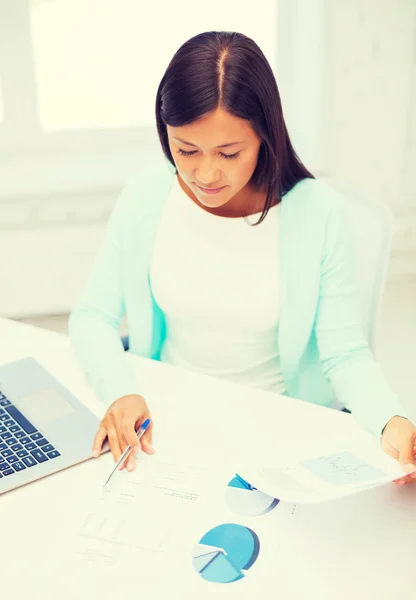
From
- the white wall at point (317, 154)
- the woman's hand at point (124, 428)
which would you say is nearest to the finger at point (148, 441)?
the woman's hand at point (124, 428)

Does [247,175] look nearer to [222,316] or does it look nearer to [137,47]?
[222,316]

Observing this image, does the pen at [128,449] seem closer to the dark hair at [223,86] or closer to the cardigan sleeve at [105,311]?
the cardigan sleeve at [105,311]

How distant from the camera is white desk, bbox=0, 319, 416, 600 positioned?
29.5 inches

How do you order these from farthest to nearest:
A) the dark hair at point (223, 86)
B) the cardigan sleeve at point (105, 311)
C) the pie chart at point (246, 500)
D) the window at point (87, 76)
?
1. the window at point (87, 76)
2. the cardigan sleeve at point (105, 311)
3. the dark hair at point (223, 86)
4. the pie chart at point (246, 500)

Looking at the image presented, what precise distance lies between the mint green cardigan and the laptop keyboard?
140 millimetres

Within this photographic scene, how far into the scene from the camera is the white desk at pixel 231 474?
2.46 feet

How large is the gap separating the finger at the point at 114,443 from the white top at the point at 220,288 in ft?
1.31

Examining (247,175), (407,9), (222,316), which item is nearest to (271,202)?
(247,175)

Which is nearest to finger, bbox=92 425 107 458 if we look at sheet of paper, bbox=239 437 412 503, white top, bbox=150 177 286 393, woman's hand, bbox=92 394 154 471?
woman's hand, bbox=92 394 154 471

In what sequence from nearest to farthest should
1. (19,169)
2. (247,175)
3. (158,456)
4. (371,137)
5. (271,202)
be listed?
(158,456)
(247,175)
(271,202)
(19,169)
(371,137)

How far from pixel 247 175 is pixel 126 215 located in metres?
0.30

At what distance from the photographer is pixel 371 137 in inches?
101

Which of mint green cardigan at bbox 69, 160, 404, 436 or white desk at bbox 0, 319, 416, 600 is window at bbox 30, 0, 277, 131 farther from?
white desk at bbox 0, 319, 416, 600

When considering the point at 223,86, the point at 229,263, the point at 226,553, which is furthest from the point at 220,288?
the point at 226,553
